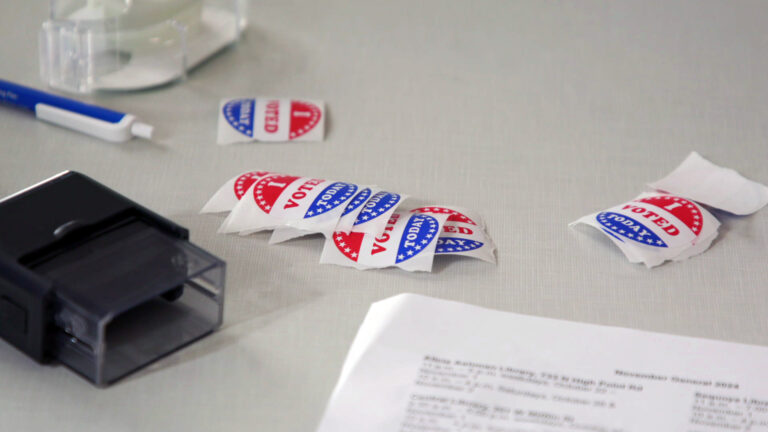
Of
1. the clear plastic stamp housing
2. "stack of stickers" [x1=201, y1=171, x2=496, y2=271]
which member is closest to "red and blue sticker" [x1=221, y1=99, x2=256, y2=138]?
"stack of stickers" [x1=201, y1=171, x2=496, y2=271]

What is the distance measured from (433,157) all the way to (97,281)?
1.10 ft

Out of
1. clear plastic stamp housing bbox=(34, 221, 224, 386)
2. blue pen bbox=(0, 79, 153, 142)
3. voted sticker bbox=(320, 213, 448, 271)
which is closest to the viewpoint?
clear plastic stamp housing bbox=(34, 221, 224, 386)

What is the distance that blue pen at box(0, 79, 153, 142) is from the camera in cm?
81

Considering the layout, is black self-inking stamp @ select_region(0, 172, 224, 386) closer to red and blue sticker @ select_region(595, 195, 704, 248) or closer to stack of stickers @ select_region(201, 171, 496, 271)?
stack of stickers @ select_region(201, 171, 496, 271)

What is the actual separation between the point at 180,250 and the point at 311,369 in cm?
11

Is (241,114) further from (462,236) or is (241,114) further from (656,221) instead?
(656,221)

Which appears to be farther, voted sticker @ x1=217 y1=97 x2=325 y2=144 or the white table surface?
voted sticker @ x1=217 y1=97 x2=325 y2=144

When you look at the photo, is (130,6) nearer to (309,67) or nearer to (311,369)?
(309,67)

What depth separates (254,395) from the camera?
0.59 m

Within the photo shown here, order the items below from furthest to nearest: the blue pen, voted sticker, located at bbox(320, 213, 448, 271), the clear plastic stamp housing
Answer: the blue pen
voted sticker, located at bbox(320, 213, 448, 271)
the clear plastic stamp housing

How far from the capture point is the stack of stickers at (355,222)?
0.69 meters

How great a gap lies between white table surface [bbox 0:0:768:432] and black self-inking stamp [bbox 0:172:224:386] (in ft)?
0.06

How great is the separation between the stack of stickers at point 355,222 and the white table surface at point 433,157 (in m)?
0.01

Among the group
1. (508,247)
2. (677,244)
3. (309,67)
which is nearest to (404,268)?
(508,247)
